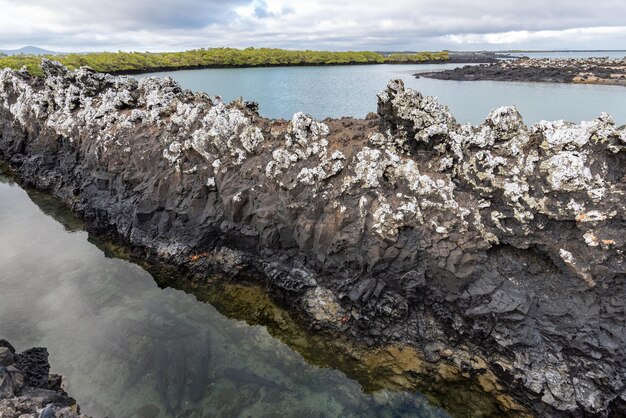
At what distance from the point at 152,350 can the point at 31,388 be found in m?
3.84

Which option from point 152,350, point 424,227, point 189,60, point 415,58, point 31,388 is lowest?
point 152,350

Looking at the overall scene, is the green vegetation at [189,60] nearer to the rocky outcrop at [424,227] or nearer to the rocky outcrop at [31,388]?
the rocky outcrop at [424,227]

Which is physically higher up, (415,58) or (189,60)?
(415,58)

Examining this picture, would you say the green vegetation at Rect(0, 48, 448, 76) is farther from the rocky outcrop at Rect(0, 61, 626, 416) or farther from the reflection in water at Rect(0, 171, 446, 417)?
the rocky outcrop at Rect(0, 61, 626, 416)

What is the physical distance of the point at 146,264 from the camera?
18.9 metres

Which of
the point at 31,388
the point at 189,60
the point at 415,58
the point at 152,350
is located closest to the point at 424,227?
the point at 152,350

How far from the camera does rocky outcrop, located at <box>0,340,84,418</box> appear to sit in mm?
8664

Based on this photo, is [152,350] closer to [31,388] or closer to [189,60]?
[31,388]

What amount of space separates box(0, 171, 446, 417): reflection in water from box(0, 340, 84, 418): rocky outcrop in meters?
0.74

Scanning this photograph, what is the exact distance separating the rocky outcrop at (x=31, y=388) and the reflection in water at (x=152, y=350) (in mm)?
743

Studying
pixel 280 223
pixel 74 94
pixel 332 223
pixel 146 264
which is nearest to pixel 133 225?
pixel 146 264

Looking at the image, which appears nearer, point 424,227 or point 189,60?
point 424,227

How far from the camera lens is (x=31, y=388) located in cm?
1064

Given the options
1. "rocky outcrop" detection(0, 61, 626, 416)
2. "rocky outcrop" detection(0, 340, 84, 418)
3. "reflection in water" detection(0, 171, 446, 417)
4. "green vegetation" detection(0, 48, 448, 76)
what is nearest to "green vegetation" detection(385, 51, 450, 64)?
"green vegetation" detection(0, 48, 448, 76)
